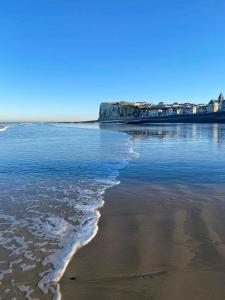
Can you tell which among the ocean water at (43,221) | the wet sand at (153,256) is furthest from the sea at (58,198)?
the wet sand at (153,256)

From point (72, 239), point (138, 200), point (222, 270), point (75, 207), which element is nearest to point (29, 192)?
point (75, 207)

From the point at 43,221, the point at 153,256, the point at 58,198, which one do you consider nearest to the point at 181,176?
the point at 58,198

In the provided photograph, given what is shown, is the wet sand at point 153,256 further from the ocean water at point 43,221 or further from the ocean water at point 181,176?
the ocean water at point 181,176

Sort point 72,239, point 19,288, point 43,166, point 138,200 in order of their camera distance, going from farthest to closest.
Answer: point 43,166
point 138,200
point 72,239
point 19,288

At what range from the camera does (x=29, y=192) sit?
8.61 m

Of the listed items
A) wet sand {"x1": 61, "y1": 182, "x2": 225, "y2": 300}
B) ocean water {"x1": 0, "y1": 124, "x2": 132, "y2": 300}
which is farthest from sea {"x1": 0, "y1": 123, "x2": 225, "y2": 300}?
wet sand {"x1": 61, "y1": 182, "x2": 225, "y2": 300}

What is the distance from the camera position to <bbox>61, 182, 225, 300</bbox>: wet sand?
3.72 m

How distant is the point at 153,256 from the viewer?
4562mm

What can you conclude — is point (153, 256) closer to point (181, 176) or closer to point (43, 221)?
point (43, 221)

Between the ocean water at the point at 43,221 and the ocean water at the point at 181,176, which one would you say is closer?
the ocean water at the point at 43,221

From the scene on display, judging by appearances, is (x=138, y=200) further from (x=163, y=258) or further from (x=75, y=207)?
(x=163, y=258)

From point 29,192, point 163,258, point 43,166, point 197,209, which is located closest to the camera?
point 163,258

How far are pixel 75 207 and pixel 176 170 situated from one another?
522cm

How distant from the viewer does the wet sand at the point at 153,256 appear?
3717mm
